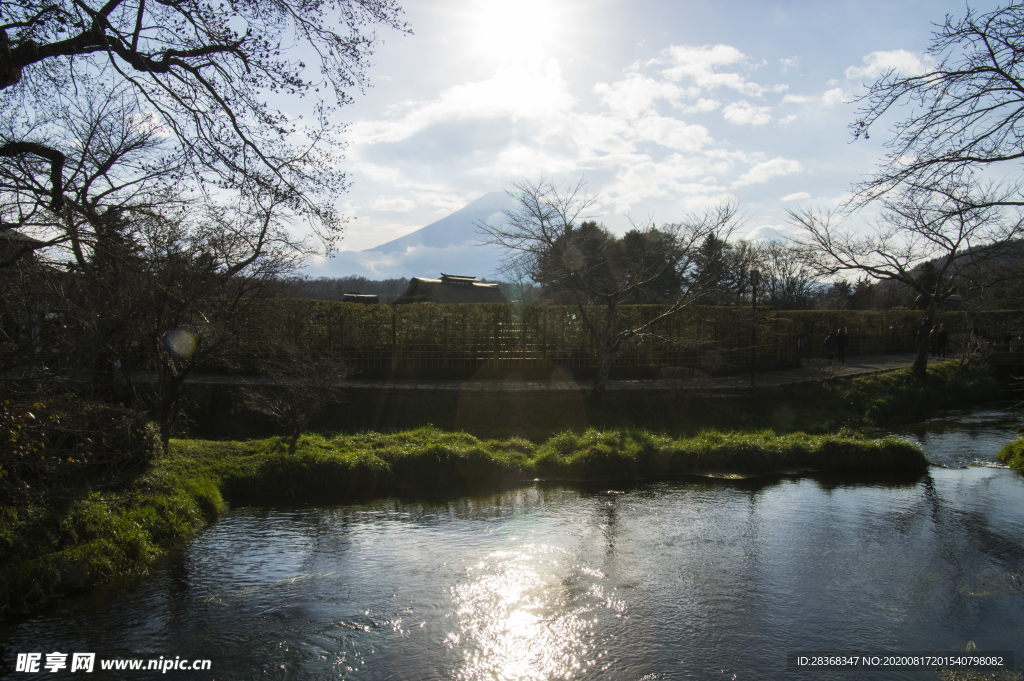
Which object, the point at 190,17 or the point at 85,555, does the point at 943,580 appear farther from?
the point at 190,17

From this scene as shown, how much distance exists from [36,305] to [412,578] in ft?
14.4

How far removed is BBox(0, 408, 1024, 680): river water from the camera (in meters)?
5.02

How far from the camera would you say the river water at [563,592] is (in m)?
5.02

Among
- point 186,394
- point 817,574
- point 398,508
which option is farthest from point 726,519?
point 186,394

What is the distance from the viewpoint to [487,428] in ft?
43.4

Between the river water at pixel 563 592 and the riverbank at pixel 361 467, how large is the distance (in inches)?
18.7

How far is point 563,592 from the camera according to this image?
6.17 meters

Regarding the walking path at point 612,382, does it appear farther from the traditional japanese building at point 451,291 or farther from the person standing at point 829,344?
the traditional japanese building at point 451,291

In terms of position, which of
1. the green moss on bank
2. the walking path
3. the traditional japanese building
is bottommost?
the green moss on bank

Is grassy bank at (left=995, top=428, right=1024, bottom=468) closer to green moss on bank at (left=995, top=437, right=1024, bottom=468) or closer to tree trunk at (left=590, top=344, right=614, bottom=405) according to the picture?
green moss on bank at (left=995, top=437, right=1024, bottom=468)

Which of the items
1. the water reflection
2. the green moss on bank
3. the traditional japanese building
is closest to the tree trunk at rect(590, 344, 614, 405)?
the water reflection

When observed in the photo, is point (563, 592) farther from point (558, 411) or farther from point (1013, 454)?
point (1013, 454)

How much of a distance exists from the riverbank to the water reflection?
459 mm

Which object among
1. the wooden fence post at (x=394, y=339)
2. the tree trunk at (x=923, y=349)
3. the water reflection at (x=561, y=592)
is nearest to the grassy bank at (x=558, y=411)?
the wooden fence post at (x=394, y=339)
